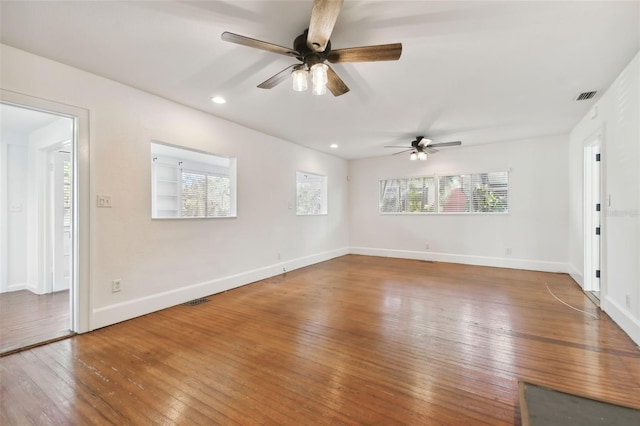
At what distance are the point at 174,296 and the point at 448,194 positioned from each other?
235 inches

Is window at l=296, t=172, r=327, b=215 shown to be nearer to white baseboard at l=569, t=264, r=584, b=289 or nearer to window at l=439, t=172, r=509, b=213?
window at l=439, t=172, r=509, b=213

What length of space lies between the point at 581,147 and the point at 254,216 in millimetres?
5454

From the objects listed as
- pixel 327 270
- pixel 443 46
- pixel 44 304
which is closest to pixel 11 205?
pixel 44 304

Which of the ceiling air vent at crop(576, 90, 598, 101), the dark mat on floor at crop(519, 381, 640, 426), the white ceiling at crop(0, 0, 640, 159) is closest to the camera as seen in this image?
the dark mat on floor at crop(519, 381, 640, 426)

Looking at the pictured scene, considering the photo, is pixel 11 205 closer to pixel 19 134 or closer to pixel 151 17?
pixel 19 134

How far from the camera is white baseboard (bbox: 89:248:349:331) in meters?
2.87

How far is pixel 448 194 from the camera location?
20.9 feet

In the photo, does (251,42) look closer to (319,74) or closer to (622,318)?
(319,74)

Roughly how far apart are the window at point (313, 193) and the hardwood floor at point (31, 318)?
4591 millimetres

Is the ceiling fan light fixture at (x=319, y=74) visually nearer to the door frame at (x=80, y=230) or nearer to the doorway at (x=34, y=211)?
the door frame at (x=80, y=230)

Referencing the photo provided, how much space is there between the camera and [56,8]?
1893 millimetres

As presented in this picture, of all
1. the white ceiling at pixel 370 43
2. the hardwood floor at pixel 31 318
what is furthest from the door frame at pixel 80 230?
the white ceiling at pixel 370 43

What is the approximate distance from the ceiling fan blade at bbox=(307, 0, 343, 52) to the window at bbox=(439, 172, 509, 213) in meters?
5.40

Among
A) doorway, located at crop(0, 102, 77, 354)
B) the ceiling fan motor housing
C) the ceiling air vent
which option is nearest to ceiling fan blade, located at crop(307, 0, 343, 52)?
the ceiling fan motor housing
